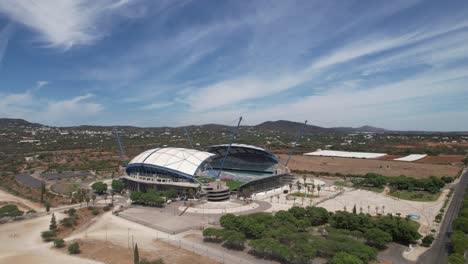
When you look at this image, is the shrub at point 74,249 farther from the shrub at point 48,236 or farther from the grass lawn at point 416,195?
the grass lawn at point 416,195

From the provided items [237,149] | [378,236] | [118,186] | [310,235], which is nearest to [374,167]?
[237,149]

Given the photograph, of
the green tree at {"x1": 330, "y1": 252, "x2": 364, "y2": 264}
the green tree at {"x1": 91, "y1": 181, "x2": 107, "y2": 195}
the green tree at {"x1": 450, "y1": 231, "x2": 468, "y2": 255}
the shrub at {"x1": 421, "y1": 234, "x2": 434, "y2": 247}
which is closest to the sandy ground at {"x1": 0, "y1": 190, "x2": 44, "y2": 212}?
the green tree at {"x1": 91, "y1": 181, "x2": 107, "y2": 195}

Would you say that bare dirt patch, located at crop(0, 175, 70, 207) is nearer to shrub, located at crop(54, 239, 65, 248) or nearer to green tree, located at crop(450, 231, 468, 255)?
shrub, located at crop(54, 239, 65, 248)

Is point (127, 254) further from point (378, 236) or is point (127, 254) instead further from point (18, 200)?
point (18, 200)

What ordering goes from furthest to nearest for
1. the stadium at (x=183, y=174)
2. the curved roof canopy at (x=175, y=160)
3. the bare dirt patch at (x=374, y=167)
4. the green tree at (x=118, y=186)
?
the bare dirt patch at (x=374, y=167) < the green tree at (x=118, y=186) < the curved roof canopy at (x=175, y=160) < the stadium at (x=183, y=174)

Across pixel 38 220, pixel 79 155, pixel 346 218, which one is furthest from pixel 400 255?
pixel 79 155

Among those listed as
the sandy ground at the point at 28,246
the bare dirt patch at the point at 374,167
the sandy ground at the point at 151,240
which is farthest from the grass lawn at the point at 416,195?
the sandy ground at the point at 28,246
